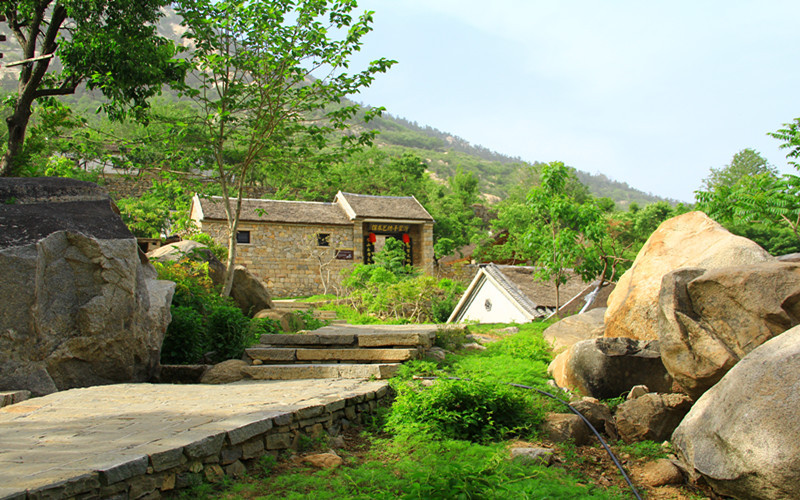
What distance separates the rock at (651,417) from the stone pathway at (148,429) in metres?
2.33

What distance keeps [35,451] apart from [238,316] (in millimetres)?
4523

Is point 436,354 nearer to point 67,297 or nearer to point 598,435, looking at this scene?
point 598,435

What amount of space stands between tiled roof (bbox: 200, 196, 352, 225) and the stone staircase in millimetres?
17659

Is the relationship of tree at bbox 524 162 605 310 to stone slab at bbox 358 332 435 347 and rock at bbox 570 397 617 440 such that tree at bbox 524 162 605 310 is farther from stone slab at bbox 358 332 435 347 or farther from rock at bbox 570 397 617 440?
rock at bbox 570 397 617 440

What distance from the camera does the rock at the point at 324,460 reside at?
3916 mm

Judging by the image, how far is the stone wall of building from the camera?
24.5m

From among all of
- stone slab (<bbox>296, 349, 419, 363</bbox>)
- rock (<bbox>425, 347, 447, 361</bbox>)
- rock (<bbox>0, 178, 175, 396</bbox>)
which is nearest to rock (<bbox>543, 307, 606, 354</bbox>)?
rock (<bbox>425, 347, 447, 361</bbox>)

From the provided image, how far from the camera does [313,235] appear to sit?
84.2 feet

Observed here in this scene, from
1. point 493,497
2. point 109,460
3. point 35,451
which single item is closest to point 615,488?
point 493,497

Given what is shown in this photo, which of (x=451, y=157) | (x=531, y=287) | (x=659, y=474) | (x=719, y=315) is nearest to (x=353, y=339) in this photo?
(x=659, y=474)

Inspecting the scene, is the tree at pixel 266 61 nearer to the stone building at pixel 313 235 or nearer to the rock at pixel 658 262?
the rock at pixel 658 262

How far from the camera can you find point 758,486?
3.40 meters

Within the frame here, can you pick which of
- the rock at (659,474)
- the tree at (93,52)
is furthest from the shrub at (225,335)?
the rock at (659,474)

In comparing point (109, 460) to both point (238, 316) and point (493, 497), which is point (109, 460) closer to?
point (493, 497)
